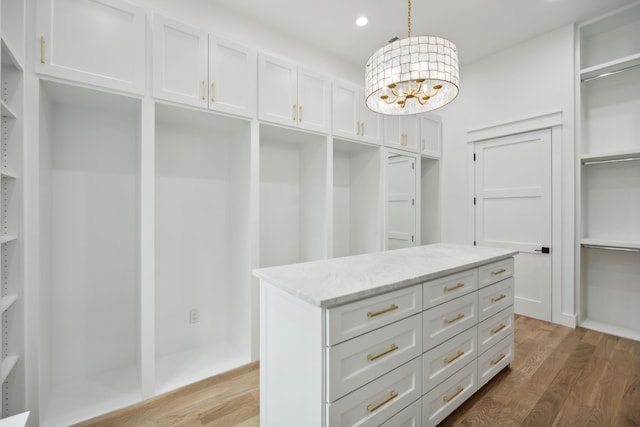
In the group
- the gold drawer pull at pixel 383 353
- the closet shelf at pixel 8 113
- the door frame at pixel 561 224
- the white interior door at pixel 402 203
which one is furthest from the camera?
the white interior door at pixel 402 203

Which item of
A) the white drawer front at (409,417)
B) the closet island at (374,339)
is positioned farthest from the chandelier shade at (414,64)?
the white drawer front at (409,417)

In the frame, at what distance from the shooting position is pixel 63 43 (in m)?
1.63

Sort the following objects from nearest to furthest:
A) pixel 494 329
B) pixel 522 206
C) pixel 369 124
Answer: pixel 494 329 → pixel 369 124 → pixel 522 206

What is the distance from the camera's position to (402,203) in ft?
12.4

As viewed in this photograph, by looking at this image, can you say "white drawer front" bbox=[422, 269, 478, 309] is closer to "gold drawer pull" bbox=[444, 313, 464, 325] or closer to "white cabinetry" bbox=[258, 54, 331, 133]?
"gold drawer pull" bbox=[444, 313, 464, 325]

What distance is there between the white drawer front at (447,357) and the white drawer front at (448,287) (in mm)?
260

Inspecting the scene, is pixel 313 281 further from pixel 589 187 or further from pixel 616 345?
pixel 589 187

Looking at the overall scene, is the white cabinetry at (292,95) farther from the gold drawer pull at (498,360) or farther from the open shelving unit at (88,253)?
the gold drawer pull at (498,360)

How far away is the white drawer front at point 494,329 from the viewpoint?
1.90 meters

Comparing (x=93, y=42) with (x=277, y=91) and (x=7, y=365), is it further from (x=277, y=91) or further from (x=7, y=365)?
(x=7, y=365)

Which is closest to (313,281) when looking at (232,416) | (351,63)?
(232,416)

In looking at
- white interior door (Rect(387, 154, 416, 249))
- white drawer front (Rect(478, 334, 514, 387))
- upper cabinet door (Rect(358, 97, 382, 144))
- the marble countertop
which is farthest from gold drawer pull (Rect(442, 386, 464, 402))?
upper cabinet door (Rect(358, 97, 382, 144))

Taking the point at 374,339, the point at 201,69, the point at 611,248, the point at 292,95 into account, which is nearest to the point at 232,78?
the point at 201,69

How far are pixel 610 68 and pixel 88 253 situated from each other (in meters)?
5.13
